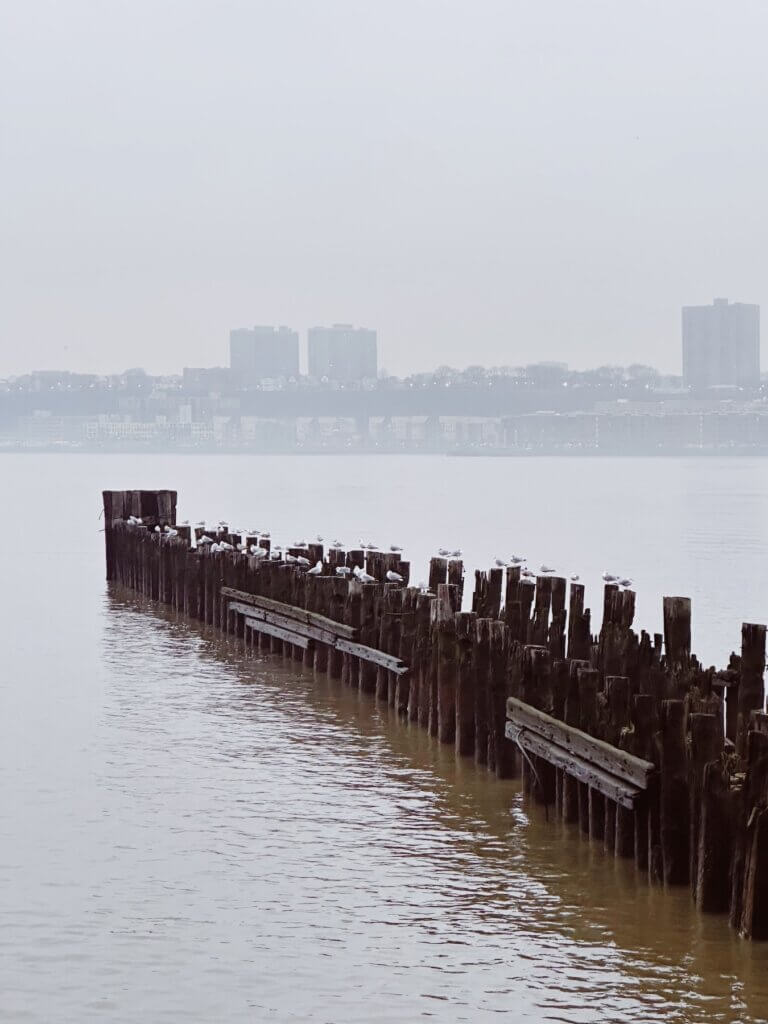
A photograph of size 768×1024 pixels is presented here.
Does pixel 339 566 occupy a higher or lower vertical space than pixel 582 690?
higher

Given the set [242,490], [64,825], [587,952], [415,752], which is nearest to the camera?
[587,952]

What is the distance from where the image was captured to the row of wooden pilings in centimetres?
851

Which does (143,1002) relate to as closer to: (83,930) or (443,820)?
(83,930)

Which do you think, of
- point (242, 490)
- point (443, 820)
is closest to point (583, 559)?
point (443, 820)

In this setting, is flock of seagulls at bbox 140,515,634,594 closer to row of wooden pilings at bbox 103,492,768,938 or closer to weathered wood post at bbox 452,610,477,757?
row of wooden pilings at bbox 103,492,768,938

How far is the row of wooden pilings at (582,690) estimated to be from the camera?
8508 mm

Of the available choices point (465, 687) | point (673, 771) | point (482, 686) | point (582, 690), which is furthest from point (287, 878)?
point (465, 687)

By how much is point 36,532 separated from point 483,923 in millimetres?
52196

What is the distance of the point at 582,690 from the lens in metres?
10.2

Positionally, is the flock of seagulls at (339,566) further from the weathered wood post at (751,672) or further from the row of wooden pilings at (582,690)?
the weathered wood post at (751,672)

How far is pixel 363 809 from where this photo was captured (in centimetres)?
1155

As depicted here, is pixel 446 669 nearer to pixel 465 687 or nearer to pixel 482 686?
pixel 465 687

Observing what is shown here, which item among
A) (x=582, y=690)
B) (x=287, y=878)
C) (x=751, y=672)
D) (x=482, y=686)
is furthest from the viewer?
(x=482, y=686)

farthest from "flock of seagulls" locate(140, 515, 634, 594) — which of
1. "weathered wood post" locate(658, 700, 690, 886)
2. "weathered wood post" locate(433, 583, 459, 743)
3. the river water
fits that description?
"weathered wood post" locate(658, 700, 690, 886)
